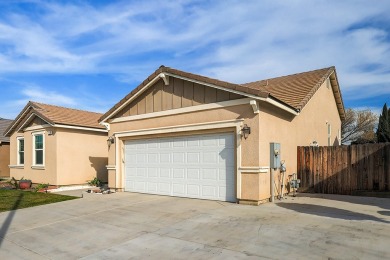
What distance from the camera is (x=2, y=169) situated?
22266 millimetres

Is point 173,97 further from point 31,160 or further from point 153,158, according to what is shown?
point 31,160

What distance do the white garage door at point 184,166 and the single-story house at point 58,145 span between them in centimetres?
408

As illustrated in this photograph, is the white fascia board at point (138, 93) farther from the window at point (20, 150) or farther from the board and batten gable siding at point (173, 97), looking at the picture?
the window at point (20, 150)

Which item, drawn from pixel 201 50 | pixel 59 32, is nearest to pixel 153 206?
pixel 59 32

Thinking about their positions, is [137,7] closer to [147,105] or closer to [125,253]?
[147,105]

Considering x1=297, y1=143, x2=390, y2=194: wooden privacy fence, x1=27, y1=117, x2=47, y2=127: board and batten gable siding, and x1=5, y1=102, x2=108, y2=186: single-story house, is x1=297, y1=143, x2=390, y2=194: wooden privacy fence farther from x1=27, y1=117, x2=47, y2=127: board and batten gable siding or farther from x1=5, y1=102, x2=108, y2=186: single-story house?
x1=27, y1=117, x2=47, y2=127: board and batten gable siding

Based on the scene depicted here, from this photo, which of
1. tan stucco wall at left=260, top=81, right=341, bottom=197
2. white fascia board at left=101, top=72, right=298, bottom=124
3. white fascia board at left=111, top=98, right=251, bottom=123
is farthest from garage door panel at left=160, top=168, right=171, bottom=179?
tan stucco wall at left=260, top=81, right=341, bottom=197

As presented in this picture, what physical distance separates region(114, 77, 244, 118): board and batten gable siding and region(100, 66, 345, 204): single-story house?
33 millimetres

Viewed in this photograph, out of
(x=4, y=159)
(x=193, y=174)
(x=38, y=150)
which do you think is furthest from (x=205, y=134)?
(x=4, y=159)

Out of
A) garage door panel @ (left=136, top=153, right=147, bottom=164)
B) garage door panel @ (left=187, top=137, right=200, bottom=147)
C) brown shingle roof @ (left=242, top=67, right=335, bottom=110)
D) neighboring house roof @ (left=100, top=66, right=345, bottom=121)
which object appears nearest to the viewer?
neighboring house roof @ (left=100, top=66, right=345, bottom=121)

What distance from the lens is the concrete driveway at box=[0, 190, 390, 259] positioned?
16.7 ft

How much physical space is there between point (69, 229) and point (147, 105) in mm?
6166

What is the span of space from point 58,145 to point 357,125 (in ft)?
128

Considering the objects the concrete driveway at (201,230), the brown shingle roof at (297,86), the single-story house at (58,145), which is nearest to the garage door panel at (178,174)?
the concrete driveway at (201,230)
